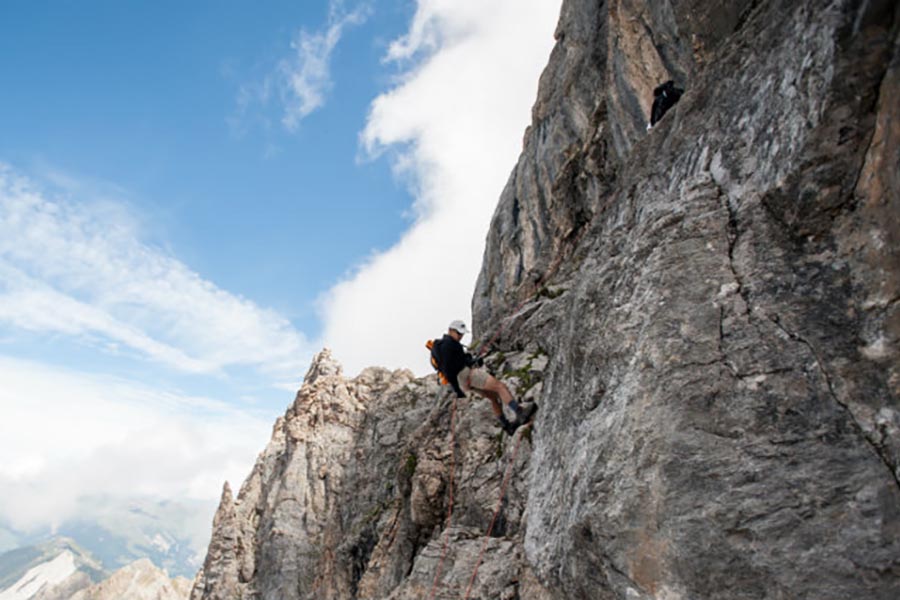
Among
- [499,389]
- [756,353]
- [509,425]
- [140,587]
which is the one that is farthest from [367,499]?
[140,587]

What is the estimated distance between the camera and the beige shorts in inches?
564

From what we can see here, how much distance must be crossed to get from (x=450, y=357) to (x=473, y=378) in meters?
0.83

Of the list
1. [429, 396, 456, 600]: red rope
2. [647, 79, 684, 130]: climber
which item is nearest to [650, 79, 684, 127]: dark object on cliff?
[647, 79, 684, 130]: climber

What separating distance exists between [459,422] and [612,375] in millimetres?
10913

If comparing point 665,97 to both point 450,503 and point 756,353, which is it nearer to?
point 756,353

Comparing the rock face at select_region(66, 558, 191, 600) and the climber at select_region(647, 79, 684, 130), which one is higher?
the rock face at select_region(66, 558, 191, 600)

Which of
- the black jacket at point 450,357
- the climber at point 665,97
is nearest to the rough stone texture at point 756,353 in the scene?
the black jacket at point 450,357

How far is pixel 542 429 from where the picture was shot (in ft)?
36.9

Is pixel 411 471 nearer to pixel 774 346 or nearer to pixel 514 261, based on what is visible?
pixel 774 346

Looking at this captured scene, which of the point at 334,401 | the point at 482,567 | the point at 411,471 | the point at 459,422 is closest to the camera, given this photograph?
the point at 482,567

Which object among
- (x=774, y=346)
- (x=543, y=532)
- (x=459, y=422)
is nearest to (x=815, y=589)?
(x=774, y=346)

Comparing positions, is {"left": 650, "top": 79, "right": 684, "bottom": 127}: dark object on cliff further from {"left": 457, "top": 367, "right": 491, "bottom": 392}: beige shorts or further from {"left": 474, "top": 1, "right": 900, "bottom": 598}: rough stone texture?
{"left": 457, "top": 367, "right": 491, "bottom": 392}: beige shorts

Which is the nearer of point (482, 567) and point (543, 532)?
point (543, 532)

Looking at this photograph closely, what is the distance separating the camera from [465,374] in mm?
14422
